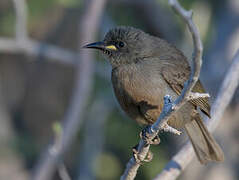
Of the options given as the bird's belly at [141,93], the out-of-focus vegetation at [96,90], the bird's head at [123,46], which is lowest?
the out-of-focus vegetation at [96,90]

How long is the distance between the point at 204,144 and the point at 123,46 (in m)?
1.17

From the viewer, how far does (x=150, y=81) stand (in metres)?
4.24

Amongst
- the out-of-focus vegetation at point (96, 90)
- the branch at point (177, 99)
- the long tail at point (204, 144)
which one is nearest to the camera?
the branch at point (177, 99)

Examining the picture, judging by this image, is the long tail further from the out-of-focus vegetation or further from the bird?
the out-of-focus vegetation

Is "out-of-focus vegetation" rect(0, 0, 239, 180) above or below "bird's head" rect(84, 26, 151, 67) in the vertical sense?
below

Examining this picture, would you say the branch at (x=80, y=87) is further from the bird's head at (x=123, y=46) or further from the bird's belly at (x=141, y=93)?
the bird's belly at (x=141, y=93)

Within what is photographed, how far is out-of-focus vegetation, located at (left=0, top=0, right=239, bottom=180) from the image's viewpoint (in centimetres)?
734

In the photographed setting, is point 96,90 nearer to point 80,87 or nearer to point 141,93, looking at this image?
point 80,87

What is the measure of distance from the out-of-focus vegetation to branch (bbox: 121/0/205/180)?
3.51m

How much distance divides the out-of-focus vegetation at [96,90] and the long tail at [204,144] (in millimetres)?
2388

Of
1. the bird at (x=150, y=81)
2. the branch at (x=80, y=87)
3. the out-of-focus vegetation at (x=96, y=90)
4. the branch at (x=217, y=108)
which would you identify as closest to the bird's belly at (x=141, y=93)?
the bird at (x=150, y=81)

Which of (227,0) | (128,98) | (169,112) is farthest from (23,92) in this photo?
(169,112)

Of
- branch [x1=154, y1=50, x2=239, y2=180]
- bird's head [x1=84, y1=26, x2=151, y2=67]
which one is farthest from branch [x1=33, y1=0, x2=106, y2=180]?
branch [x1=154, y1=50, x2=239, y2=180]

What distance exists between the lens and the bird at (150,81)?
4.25m
